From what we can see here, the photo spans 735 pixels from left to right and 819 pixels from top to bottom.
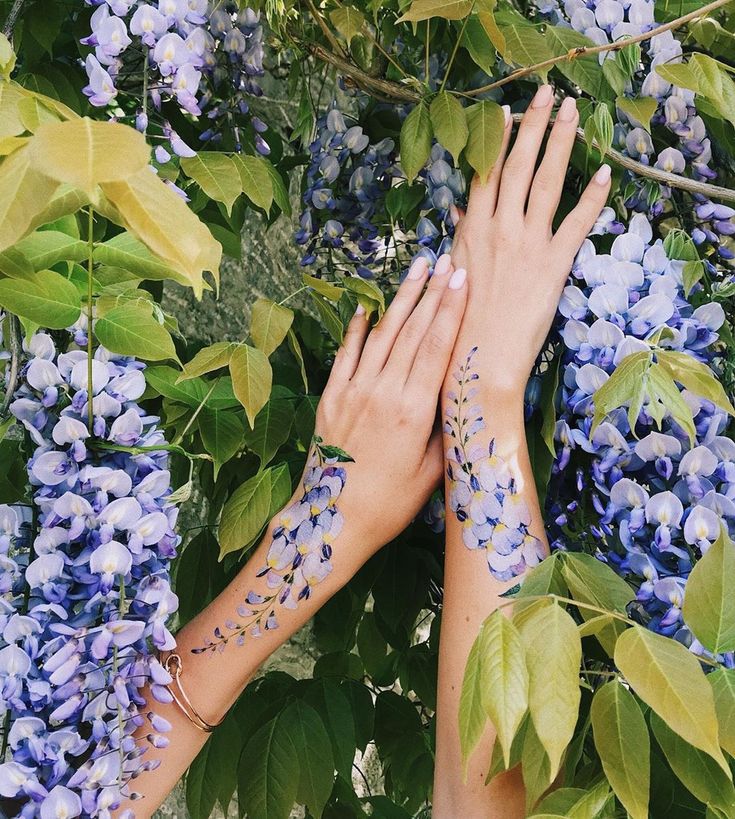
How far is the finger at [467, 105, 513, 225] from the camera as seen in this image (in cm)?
85

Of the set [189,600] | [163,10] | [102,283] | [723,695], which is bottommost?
[189,600]

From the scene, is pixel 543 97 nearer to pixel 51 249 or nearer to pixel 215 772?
pixel 51 249

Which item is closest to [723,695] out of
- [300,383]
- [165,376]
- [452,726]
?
[452,726]

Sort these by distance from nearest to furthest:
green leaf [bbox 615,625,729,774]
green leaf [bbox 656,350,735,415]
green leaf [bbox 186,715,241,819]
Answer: green leaf [bbox 615,625,729,774] → green leaf [bbox 656,350,735,415] → green leaf [bbox 186,715,241,819]

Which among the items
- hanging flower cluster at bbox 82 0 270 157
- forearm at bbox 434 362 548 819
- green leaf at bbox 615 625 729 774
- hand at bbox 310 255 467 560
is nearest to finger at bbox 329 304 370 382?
hand at bbox 310 255 467 560

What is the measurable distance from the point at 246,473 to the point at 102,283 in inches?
15.2

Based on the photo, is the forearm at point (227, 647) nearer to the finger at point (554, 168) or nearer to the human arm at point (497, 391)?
the human arm at point (497, 391)

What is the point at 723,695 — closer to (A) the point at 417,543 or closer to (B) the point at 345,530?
(B) the point at 345,530

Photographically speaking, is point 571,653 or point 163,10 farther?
point 163,10

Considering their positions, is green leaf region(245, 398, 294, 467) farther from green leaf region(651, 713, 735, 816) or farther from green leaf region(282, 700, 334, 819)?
green leaf region(651, 713, 735, 816)

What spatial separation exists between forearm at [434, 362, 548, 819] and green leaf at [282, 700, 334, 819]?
141 millimetres

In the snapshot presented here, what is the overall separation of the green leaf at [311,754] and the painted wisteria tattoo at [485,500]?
0.25 meters

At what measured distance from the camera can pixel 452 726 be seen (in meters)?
0.78

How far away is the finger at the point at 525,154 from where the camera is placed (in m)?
0.83
